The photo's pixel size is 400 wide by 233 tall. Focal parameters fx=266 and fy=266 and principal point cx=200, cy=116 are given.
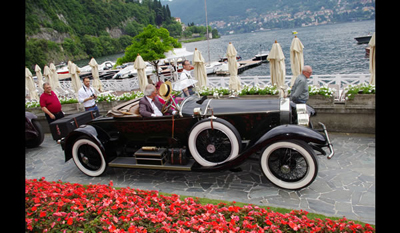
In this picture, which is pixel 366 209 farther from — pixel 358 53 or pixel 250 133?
pixel 358 53

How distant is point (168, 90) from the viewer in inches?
217

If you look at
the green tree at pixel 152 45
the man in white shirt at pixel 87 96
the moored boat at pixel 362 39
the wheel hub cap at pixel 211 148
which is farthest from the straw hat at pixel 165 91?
the moored boat at pixel 362 39

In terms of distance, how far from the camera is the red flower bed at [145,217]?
3.05 meters

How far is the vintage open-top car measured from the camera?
461 centimetres

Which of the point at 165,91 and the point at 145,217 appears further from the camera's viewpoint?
the point at 165,91

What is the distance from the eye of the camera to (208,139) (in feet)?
16.5

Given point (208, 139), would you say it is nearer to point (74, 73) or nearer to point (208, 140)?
point (208, 140)

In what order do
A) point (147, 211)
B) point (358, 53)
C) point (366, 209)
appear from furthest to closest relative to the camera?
point (358, 53), point (366, 209), point (147, 211)

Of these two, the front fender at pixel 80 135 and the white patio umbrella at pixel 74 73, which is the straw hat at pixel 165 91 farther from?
the white patio umbrella at pixel 74 73

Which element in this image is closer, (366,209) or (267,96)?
(366,209)

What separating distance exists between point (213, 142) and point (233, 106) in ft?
2.70

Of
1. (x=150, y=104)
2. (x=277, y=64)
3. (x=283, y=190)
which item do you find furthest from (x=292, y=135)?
(x=277, y=64)

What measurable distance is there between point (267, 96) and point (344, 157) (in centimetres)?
331
